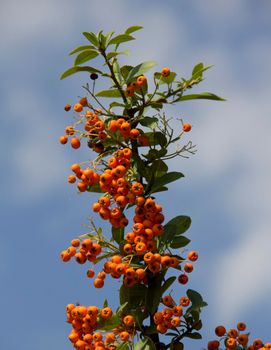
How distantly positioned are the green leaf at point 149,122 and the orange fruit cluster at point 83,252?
4.52 feet

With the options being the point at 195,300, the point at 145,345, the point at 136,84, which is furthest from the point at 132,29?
the point at 145,345

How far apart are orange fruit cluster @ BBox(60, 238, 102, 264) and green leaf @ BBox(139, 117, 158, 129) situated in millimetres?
1378

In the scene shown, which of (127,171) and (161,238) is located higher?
(127,171)

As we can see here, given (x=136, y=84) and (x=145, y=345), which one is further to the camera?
(x=136, y=84)

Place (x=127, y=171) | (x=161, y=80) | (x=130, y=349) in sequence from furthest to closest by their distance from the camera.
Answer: (x=161, y=80)
(x=127, y=171)
(x=130, y=349)

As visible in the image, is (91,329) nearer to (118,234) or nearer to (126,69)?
(118,234)

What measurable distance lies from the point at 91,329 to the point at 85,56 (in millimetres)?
2835

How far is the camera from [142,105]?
6879 millimetres

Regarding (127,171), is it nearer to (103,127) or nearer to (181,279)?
(103,127)

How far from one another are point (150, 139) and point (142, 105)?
1.26 ft

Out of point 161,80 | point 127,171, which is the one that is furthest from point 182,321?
point 161,80

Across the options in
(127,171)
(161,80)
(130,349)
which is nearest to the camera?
(130,349)

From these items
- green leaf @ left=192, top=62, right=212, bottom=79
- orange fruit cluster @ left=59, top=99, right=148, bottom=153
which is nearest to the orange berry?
orange fruit cluster @ left=59, top=99, right=148, bottom=153

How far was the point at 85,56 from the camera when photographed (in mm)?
6824
